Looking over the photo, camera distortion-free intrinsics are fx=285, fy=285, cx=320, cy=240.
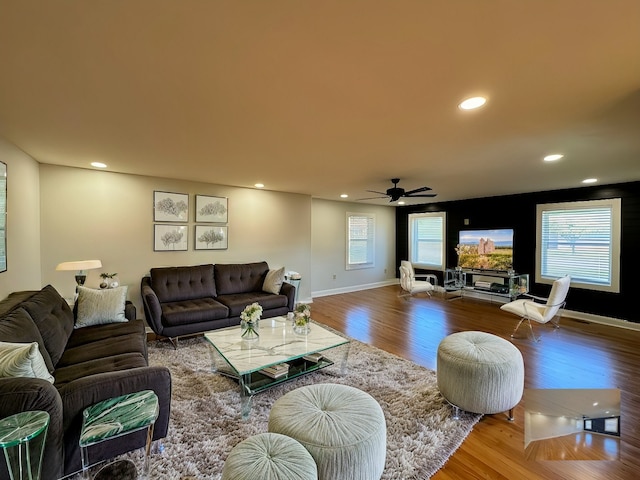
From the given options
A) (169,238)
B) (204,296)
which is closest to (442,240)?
(204,296)

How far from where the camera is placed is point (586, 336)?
411cm

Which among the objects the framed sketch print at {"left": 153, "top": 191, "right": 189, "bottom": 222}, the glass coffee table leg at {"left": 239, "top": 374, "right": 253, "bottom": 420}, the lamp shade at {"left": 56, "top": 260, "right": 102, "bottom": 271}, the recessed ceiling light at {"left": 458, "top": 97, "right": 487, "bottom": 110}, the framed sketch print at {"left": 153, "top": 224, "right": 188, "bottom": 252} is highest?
the recessed ceiling light at {"left": 458, "top": 97, "right": 487, "bottom": 110}

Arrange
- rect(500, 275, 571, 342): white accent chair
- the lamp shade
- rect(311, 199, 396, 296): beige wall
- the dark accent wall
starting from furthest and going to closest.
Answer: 1. rect(311, 199, 396, 296): beige wall
2. the dark accent wall
3. rect(500, 275, 571, 342): white accent chair
4. the lamp shade

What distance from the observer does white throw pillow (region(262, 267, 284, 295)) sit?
181 inches

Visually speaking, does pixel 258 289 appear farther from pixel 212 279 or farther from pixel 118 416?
pixel 118 416

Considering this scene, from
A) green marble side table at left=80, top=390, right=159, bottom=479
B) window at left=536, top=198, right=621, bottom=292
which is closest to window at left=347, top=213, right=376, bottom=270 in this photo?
window at left=536, top=198, right=621, bottom=292

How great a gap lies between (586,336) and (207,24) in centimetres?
570

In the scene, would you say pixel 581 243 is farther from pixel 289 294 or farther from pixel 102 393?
pixel 102 393

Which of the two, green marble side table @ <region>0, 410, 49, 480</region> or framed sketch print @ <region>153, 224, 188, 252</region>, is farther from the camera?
framed sketch print @ <region>153, 224, 188, 252</region>

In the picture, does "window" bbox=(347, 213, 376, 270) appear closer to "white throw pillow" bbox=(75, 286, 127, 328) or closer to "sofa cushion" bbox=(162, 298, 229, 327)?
"sofa cushion" bbox=(162, 298, 229, 327)

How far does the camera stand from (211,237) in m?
4.84

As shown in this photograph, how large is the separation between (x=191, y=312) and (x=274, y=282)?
1.34 meters

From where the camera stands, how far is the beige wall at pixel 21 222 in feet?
8.70

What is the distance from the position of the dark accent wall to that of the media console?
0.26 m
